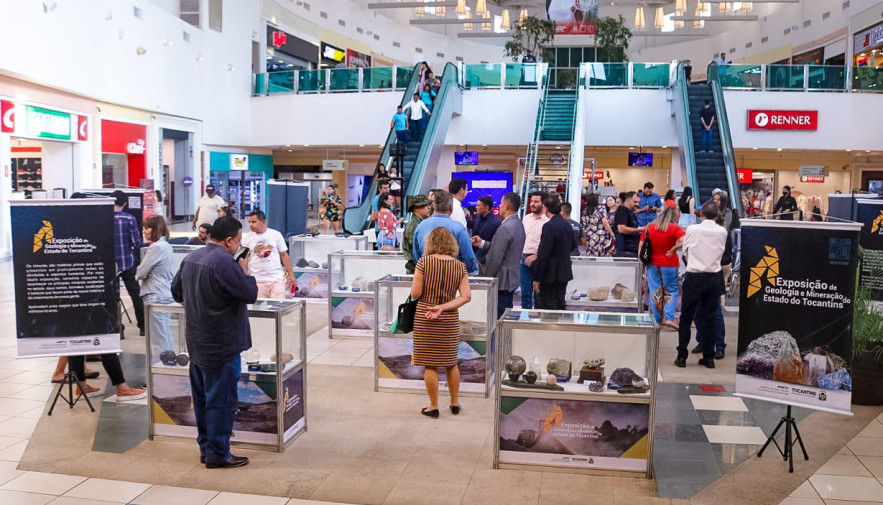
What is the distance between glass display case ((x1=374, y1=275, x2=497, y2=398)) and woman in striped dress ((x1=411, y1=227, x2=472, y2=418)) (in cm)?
92

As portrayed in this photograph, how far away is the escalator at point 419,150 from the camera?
15992mm

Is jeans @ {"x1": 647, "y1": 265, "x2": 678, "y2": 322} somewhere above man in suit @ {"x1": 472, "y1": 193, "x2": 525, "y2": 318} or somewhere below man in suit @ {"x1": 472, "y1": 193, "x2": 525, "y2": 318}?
below

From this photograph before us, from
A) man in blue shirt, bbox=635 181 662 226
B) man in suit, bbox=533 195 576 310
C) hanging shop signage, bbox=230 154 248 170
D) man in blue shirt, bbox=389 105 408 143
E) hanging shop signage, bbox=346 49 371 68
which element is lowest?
man in suit, bbox=533 195 576 310

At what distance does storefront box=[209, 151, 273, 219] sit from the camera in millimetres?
25844

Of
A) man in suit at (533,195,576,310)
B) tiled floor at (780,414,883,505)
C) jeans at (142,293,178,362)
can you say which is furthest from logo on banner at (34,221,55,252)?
tiled floor at (780,414,883,505)

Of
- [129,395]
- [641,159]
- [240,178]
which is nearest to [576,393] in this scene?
[129,395]

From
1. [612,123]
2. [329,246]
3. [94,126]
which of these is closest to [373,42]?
[612,123]

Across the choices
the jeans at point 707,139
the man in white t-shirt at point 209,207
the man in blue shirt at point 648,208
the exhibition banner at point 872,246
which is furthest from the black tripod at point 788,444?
the jeans at point 707,139

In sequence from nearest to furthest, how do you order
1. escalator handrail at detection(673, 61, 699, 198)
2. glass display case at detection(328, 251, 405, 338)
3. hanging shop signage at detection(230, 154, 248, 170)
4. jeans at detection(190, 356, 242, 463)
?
1. jeans at detection(190, 356, 242, 463)
2. glass display case at detection(328, 251, 405, 338)
3. escalator handrail at detection(673, 61, 699, 198)
4. hanging shop signage at detection(230, 154, 248, 170)

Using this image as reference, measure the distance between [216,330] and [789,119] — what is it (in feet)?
66.4

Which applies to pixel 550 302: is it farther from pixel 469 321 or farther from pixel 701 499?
pixel 701 499

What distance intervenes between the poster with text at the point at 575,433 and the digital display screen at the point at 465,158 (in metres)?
20.4

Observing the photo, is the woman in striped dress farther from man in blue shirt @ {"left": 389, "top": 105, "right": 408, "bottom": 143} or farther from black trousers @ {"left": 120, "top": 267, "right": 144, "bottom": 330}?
man in blue shirt @ {"left": 389, "top": 105, "right": 408, "bottom": 143}

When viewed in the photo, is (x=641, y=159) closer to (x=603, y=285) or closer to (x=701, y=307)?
(x=603, y=285)
